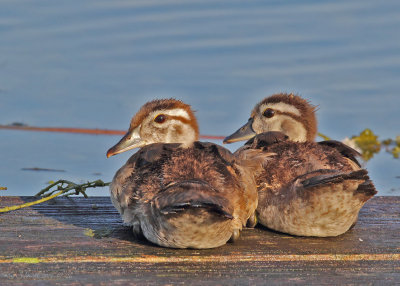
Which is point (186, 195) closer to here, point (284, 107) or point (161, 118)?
point (161, 118)

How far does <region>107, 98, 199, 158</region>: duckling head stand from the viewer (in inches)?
264

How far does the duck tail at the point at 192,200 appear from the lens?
196 inches

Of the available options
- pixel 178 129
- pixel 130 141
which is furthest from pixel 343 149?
pixel 130 141

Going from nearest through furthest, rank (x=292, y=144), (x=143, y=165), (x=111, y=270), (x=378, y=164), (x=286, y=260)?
(x=111, y=270), (x=286, y=260), (x=143, y=165), (x=292, y=144), (x=378, y=164)

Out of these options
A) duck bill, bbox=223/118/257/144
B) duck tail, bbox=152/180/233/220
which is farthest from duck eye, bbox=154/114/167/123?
duck tail, bbox=152/180/233/220

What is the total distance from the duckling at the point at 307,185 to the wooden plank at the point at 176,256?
13cm

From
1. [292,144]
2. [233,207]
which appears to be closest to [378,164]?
[292,144]

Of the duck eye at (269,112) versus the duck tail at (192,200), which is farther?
the duck eye at (269,112)

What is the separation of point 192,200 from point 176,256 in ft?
1.71

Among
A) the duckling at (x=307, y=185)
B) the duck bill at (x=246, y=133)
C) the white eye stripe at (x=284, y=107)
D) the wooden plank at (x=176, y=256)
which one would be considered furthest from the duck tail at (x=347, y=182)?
the duck bill at (x=246, y=133)

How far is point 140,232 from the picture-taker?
5.67m

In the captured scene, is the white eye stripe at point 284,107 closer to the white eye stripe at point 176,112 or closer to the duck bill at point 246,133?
the duck bill at point 246,133

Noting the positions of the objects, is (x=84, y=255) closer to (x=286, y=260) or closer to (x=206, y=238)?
(x=206, y=238)

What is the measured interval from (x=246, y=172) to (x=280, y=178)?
1.22 ft
